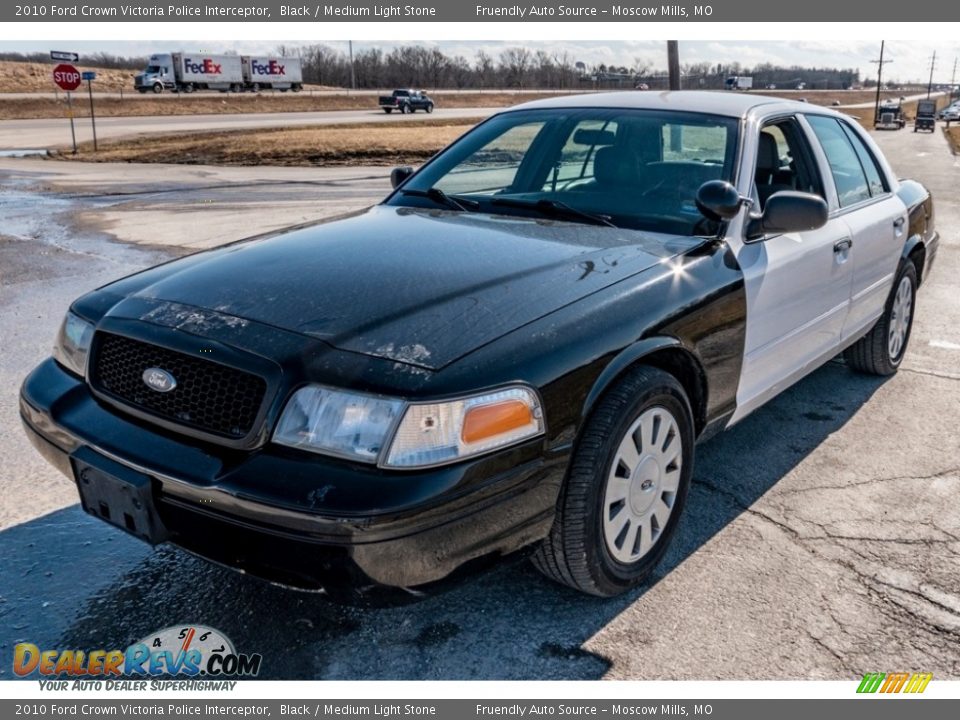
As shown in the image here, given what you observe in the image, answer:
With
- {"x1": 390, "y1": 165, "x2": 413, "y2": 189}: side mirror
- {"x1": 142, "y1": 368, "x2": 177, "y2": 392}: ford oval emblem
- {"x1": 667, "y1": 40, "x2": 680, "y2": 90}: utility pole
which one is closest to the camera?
{"x1": 142, "y1": 368, "x2": 177, "y2": 392}: ford oval emblem

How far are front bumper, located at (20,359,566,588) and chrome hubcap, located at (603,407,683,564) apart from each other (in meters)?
0.33

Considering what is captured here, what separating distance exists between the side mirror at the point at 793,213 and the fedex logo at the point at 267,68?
7292 centimetres

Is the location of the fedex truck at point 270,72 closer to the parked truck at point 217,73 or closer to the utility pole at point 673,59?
the parked truck at point 217,73

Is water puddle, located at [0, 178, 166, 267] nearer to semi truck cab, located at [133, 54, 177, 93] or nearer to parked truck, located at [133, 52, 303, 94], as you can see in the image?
semi truck cab, located at [133, 54, 177, 93]

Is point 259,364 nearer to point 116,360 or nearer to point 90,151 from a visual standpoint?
point 116,360

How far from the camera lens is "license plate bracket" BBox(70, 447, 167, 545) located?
2.33m

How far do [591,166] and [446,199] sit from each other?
2.16ft

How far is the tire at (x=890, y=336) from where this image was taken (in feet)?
16.1

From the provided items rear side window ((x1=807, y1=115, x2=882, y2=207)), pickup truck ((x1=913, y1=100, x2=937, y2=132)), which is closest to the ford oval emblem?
rear side window ((x1=807, y1=115, x2=882, y2=207))

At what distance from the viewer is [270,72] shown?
7062 centimetres

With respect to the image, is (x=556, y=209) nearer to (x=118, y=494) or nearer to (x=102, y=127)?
(x=118, y=494)

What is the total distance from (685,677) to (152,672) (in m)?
1.53

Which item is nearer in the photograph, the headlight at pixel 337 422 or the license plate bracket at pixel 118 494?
the headlight at pixel 337 422

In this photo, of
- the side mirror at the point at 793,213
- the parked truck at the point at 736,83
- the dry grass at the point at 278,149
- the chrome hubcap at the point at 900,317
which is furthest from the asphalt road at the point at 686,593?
the parked truck at the point at 736,83
